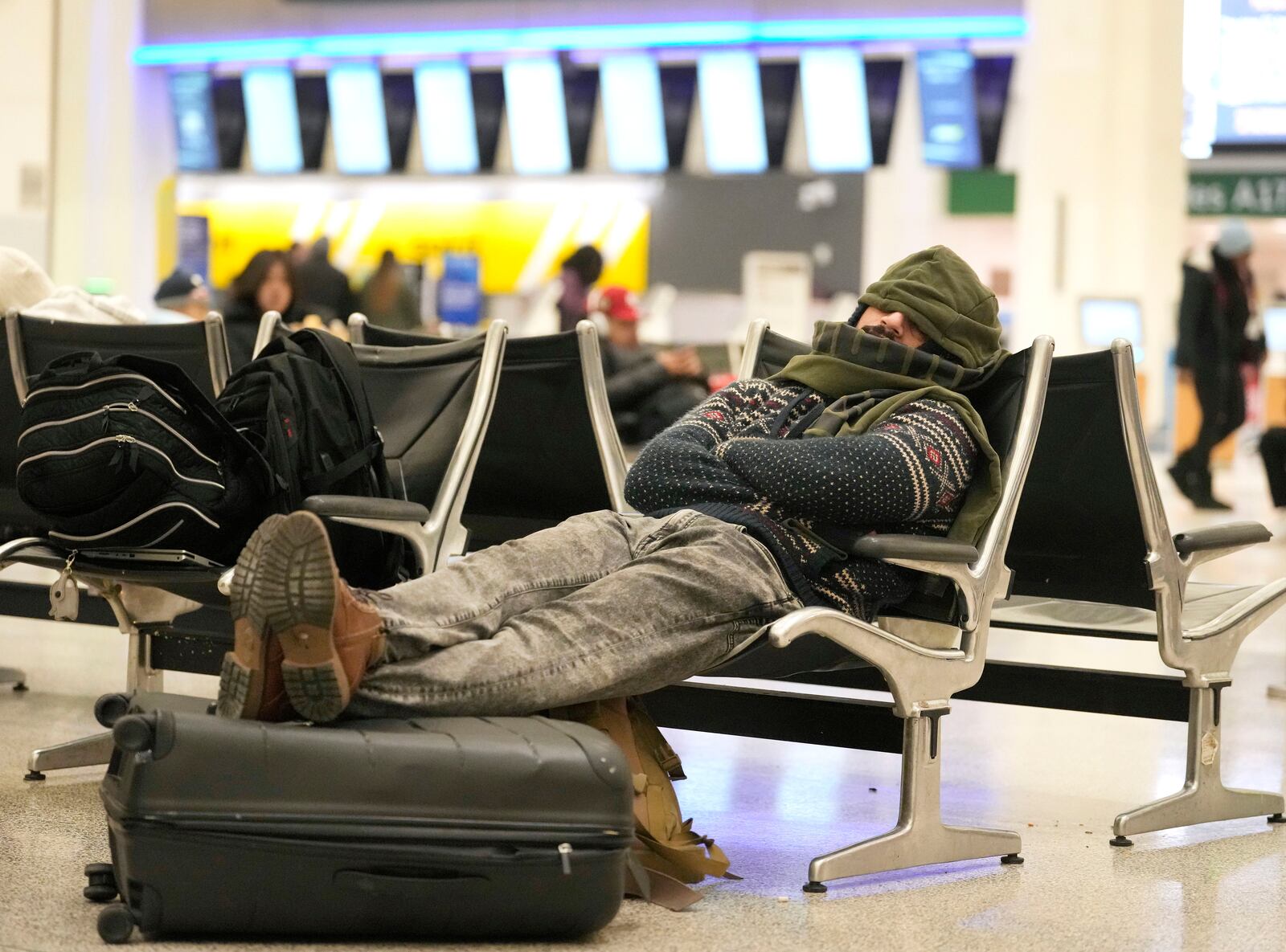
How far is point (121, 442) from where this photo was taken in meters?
2.95

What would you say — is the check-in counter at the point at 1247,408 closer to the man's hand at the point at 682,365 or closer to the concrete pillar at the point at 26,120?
the man's hand at the point at 682,365

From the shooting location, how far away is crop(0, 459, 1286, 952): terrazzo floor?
2385 mm

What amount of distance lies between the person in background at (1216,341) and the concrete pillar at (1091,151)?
98cm

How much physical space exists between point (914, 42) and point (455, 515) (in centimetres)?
1118

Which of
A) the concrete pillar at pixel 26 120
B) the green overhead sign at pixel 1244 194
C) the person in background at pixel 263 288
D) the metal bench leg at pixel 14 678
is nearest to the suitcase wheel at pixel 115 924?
the metal bench leg at pixel 14 678

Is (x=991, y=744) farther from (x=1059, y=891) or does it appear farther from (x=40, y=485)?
(x=40, y=485)

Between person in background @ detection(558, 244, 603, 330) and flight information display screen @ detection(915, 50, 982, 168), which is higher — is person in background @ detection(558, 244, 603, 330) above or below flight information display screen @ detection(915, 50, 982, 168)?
below

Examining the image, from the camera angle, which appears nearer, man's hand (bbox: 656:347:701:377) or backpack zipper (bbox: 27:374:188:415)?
backpack zipper (bbox: 27:374:188:415)

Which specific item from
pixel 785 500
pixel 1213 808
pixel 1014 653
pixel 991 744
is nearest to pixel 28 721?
pixel 785 500

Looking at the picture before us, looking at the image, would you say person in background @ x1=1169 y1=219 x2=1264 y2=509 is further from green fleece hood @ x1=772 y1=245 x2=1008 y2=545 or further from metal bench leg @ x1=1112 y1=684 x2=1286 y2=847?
green fleece hood @ x1=772 y1=245 x2=1008 y2=545

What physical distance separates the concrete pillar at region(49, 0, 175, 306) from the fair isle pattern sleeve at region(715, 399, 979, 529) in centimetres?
1254

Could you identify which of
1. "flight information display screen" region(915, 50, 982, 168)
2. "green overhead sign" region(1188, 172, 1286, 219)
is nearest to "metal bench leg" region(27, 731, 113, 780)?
"flight information display screen" region(915, 50, 982, 168)

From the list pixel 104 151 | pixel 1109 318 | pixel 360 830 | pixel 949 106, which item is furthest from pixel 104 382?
pixel 104 151

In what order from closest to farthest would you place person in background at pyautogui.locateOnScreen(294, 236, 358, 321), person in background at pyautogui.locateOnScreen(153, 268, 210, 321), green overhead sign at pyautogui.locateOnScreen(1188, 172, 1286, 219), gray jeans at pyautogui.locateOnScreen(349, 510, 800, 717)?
gray jeans at pyautogui.locateOnScreen(349, 510, 800, 717) → person in background at pyautogui.locateOnScreen(153, 268, 210, 321) → person in background at pyautogui.locateOnScreen(294, 236, 358, 321) → green overhead sign at pyautogui.locateOnScreen(1188, 172, 1286, 219)
